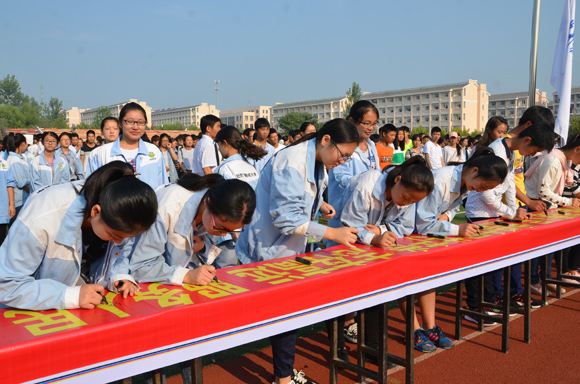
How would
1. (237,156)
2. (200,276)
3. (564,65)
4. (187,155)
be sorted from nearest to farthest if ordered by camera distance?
(200,276)
(237,156)
(564,65)
(187,155)

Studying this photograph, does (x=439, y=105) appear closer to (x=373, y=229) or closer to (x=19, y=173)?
(x=19, y=173)

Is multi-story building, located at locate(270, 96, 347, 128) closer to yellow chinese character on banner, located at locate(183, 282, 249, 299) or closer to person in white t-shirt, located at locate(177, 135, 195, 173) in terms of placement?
person in white t-shirt, located at locate(177, 135, 195, 173)

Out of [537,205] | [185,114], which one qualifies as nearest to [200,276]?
[537,205]

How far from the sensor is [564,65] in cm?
557

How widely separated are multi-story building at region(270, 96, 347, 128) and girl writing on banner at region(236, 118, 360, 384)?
90.4 m

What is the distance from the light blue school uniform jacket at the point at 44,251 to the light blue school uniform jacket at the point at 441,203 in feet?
7.09

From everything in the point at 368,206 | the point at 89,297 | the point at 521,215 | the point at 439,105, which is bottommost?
the point at 521,215

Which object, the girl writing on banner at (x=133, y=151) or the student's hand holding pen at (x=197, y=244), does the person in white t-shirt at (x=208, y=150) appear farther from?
the student's hand holding pen at (x=197, y=244)

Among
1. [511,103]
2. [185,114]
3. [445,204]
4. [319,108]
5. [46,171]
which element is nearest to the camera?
[445,204]

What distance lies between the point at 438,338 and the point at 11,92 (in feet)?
278

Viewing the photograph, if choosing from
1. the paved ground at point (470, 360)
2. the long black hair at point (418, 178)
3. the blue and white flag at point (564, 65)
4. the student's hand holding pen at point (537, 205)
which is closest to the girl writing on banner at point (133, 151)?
the paved ground at point (470, 360)

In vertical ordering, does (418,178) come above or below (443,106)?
below

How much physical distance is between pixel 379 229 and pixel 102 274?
163 cm

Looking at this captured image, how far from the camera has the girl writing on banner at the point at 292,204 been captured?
8.00ft
